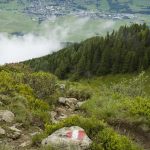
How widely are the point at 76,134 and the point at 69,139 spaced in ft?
1.31

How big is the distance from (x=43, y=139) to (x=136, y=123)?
4.52m

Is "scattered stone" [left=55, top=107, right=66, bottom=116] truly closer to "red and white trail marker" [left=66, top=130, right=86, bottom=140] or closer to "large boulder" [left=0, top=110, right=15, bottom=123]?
"large boulder" [left=0, top=110, right=15, bottom=123]

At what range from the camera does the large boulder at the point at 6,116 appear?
49.7 feet

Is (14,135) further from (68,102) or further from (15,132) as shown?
(68,102)

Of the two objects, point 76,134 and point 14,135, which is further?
point 14,135

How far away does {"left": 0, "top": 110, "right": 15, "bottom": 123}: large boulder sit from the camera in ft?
49.7

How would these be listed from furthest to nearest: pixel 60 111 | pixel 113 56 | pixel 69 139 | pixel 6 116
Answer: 1. pixel 113 56
2. pixel 60 111
3. pixel 6 116
4. pixel 69 139

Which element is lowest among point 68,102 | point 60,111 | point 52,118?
point 68,102

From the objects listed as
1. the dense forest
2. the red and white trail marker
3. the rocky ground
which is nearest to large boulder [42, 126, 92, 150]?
the red and white trail marker

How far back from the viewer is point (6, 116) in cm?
1531

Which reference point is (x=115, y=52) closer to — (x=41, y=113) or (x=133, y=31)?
(x=133, y=31)

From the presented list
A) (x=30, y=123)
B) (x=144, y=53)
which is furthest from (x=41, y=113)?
(x=144, y=53)

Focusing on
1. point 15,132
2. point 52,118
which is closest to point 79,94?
point 52,118

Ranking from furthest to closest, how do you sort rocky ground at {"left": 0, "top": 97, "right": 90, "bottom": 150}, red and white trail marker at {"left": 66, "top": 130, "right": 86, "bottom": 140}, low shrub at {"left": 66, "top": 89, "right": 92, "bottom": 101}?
1. low shrub at {"left": 66, "top": 89, "right": 92, "bottom": 101}
2. rocky ground at {"left": 0, "top": 97, "right": 90, "bottom": 150}
3. red and white trail marker at {"left": 66, "top": 130, "right": 86, "bottom": 140}
